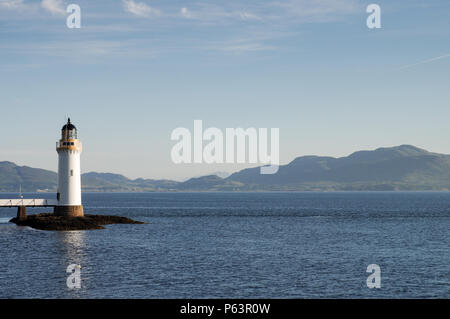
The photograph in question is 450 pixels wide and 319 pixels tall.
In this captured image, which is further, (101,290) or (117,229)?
(117,229)

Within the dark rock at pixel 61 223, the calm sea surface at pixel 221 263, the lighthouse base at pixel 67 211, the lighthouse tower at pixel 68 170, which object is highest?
the lighthouse tower at pixel 68 170

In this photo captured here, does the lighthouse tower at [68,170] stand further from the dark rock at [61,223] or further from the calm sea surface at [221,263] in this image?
the calm sea surface at [221,263]

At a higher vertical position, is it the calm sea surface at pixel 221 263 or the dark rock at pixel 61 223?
the dark rock at pixel 61 223

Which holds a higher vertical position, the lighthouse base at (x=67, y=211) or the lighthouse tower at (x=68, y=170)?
the lighthouse tower at (x=68, y=170)

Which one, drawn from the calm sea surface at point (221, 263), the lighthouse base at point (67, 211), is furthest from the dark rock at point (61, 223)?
the calm sea surface at point (221, 263)

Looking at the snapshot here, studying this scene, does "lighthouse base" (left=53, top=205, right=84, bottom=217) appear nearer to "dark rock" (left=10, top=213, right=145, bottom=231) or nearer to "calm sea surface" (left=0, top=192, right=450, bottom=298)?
"dark rock" (left=10, top=213, right=145, bottom=231)

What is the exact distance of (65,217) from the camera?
275ft

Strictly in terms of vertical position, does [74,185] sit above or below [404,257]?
above

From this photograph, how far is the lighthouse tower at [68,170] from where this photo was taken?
3236 inches

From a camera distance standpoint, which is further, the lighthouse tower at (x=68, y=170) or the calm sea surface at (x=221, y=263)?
the lighthouse tower at (x=68, y=170)

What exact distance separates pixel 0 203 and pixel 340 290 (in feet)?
217
